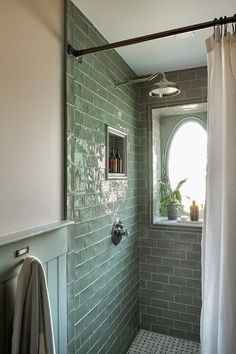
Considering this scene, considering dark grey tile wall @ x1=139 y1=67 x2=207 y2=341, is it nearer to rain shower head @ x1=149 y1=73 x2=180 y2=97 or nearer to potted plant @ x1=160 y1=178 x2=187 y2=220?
potted plant @ x1=160 y1=178 x2=187 y2=220

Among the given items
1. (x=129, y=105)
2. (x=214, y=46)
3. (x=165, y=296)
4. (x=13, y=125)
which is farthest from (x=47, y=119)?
(x=165, y=296)

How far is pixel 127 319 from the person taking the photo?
2365mm

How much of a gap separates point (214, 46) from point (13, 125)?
3.31 ft

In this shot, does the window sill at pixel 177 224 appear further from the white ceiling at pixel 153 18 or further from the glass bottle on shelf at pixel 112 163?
the white ceiling at pixel 153 18

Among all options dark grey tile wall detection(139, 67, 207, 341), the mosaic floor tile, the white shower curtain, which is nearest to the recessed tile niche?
dark grey tile wall detection(139, 67, 207, 341)

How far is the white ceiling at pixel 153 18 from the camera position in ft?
5.14

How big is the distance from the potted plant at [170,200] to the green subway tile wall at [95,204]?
0.55m

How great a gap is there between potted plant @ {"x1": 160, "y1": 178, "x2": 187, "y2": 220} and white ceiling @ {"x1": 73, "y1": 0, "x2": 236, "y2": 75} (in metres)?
1.37

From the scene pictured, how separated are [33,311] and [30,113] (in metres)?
0.86

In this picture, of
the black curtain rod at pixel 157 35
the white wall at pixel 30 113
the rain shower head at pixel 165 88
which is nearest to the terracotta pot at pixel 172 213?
the rain shower head at pixel 165 88

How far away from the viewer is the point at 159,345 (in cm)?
245

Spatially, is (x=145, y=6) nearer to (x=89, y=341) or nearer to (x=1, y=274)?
(x=1, y=274)

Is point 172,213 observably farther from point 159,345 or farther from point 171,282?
point 159,345

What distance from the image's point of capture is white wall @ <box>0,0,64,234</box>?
1.08m
